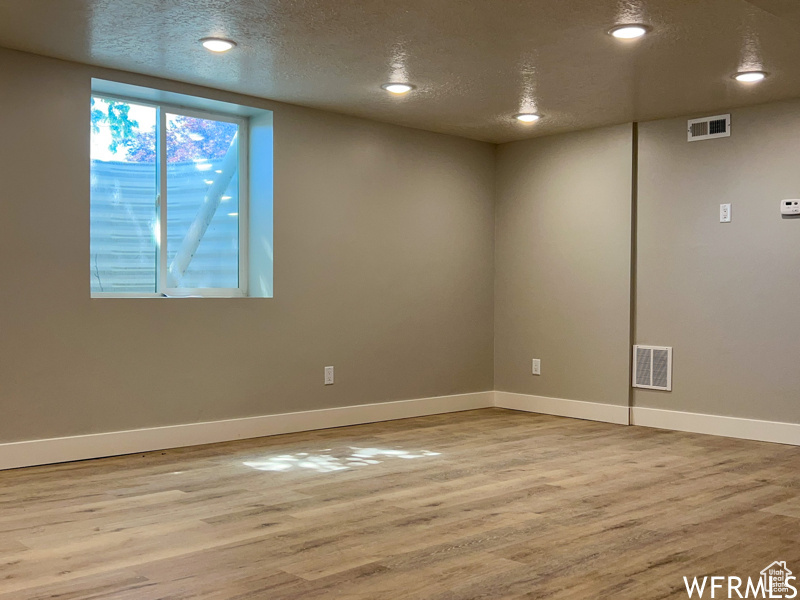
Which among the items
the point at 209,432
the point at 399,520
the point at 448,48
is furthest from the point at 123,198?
the point at 399,520

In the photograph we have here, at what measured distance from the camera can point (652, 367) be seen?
5523mm

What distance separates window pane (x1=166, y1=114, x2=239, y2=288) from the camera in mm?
4918

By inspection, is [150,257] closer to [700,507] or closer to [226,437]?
[226,437]

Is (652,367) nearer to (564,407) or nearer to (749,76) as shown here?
(564,407)

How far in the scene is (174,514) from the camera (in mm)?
3242

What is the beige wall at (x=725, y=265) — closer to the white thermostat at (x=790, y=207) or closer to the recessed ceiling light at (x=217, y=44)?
the white thermostat at (x=790, y=207)

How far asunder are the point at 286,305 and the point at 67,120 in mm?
1706

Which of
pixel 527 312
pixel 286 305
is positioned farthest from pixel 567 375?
pixel 286 305

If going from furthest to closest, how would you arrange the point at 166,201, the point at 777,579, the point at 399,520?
the point at 166,201, the point at 399,520, the point at 777,579

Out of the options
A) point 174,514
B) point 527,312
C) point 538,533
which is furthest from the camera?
point 527,312

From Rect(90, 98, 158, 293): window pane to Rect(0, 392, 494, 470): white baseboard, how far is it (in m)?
0.86

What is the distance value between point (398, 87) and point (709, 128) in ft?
7.00

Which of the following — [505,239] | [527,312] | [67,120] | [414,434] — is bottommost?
[414,434]

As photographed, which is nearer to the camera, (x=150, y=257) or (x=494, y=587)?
(x=494, y=587)
